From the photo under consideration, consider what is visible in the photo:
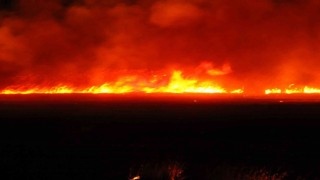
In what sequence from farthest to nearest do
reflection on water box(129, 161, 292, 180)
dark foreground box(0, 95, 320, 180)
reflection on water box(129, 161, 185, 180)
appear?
dark foreground box(0, 95, 320, 180) → reflection on water box(129, 161, 292, 180) → reflection on water box(129, 161, 185, 180)

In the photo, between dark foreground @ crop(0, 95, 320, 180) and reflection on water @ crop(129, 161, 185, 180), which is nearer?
reflection on water @ crop(129, 161, 185, 180)

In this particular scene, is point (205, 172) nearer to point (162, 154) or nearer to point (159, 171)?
point (159, 171)

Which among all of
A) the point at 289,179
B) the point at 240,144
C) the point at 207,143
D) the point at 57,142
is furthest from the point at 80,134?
the point at 289,179

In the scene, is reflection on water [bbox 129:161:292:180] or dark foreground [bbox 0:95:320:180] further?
dark foreground [bbox 0:95:320:180]

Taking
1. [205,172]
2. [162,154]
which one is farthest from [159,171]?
[162,154]

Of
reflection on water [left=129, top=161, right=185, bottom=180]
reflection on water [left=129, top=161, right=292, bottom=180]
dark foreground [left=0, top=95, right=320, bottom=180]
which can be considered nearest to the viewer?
reflection on water [left=129, top=161, right=185, bottom=180]

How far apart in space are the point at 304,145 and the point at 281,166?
14509 millimetres

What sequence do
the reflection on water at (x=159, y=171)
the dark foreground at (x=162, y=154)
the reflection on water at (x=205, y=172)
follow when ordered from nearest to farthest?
→ the reflection on water at (x=159, y=171) < the reflection on water at (x=205, y=172) < the dark foreground at (x=162, y=154)

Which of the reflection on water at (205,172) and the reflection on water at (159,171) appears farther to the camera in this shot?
the reflection on water at (205,172)

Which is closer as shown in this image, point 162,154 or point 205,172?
point 205,172

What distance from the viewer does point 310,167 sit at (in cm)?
3397

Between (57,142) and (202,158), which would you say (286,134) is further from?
(57,142)

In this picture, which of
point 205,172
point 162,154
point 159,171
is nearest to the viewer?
point 159,171

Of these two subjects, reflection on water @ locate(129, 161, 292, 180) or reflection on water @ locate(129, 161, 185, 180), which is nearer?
reflection on water @ locate(129, 161, 185, 180)
